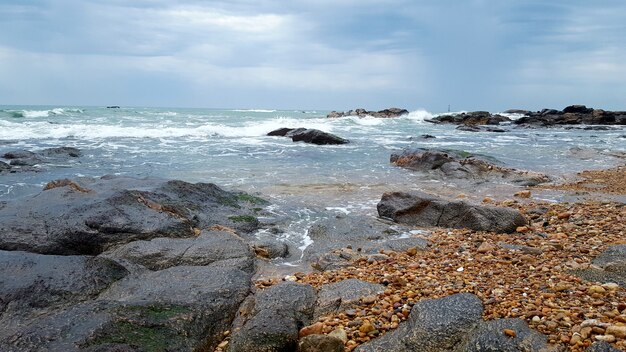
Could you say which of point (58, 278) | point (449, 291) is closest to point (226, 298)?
point (58, 278)

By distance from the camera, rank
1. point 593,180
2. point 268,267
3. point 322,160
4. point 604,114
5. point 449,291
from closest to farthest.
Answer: point 449,291 < point 268,267 < point 593,180 < point 322,160 < point 604,114

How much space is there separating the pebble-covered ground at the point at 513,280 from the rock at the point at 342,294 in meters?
0.11

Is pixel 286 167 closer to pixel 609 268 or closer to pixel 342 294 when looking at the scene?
pixel 342 294

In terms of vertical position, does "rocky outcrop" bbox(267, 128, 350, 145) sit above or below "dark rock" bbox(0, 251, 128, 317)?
above

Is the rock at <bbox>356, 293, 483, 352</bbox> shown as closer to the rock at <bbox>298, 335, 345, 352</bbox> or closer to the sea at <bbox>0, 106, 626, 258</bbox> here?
the rock at <bbox>298, 335, 345, 352</bbox>

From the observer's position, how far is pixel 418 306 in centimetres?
366

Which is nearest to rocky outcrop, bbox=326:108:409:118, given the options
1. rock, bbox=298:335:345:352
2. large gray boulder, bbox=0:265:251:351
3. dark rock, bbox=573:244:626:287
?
dark rock, bbox=573:244:626:287

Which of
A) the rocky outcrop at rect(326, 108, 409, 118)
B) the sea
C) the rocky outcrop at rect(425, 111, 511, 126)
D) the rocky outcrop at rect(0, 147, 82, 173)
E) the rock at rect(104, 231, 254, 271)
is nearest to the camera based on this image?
the rock at rect(104, 231, 254, 271)

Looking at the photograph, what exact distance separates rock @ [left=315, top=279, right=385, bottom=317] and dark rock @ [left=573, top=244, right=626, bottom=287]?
1799 millimetres

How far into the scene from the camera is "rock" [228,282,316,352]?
3.53 meters

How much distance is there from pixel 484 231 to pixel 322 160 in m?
10.2

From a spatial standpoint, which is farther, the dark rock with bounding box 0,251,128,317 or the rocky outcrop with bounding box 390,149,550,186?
the rocky outcrop with bounding box 390,149,550,186

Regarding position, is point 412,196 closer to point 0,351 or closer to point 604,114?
point 0,351

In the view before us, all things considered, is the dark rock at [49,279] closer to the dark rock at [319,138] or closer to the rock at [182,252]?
the rock at [182,252]
